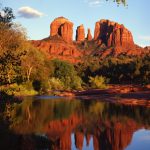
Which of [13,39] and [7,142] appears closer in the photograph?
[7,142]

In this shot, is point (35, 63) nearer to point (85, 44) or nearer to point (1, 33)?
point (1, 33)

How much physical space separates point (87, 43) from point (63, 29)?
15.1 metres

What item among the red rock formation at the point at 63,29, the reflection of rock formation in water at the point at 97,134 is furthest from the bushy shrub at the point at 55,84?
the red rock formation at the point at 63,29

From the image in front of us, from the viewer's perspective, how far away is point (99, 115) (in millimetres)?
29656

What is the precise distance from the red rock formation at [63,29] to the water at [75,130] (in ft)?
498

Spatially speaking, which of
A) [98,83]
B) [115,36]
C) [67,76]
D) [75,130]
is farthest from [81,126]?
[115,36]

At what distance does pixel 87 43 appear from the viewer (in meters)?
181

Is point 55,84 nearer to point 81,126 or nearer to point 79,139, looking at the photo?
point 81,126

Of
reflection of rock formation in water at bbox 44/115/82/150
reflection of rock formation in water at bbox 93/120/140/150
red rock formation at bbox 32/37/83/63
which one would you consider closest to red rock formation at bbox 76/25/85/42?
red rock formation at bbox 32/37/83/63

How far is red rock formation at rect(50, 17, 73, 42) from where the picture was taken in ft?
602

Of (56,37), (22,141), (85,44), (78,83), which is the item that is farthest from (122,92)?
(56,37)

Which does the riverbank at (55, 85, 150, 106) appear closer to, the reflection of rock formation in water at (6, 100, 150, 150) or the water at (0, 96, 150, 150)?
the reflection of rock formation in water at (6, 100, 150, 150)

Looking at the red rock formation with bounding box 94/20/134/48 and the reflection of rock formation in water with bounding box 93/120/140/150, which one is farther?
the red rock formation with bounding box 94/20/134/48

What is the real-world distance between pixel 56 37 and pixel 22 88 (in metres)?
139
